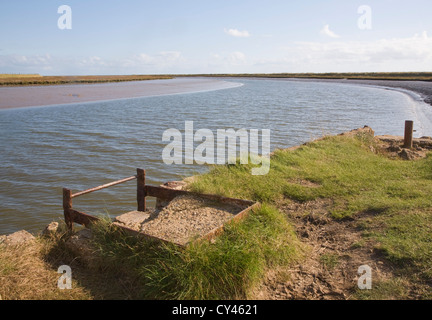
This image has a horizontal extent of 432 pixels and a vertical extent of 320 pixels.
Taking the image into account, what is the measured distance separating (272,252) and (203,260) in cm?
97

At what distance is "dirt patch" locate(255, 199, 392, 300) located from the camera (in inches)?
157

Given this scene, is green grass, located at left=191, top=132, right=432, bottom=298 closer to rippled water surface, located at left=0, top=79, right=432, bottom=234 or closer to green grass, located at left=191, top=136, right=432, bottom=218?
green grass, located at left=191, top=136, right=432, bottom=218

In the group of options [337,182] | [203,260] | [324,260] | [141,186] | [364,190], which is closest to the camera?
[203,260]

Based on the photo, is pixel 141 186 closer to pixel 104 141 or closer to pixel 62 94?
pixel 104 141

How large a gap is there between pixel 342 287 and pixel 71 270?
10.1 feet

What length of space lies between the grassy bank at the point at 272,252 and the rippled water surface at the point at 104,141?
2805 millimetres

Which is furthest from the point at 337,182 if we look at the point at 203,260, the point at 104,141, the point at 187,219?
the point at 104,141

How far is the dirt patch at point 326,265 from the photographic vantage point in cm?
398

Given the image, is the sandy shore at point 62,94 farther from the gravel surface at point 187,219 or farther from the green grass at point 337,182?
the gravel surface at point 187,219

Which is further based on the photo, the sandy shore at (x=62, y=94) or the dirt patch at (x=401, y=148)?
the sandy shore at (x=62, y=94)

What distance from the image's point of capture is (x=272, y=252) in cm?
450

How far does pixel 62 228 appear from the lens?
5.39 meters

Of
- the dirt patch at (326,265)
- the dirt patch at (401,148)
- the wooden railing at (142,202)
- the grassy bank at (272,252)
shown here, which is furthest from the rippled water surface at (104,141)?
the dirt patch at (326,265)
